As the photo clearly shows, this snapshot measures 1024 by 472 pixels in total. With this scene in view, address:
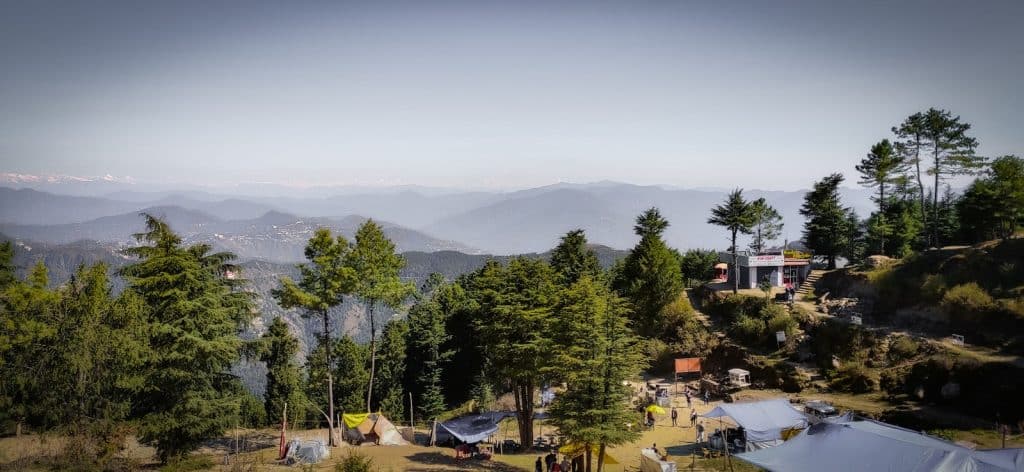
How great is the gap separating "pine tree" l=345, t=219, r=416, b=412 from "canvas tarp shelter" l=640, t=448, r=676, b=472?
14285 mm

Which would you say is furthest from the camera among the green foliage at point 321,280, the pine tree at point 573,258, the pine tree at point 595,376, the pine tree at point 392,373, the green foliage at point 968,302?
the pine tree at point 573,258

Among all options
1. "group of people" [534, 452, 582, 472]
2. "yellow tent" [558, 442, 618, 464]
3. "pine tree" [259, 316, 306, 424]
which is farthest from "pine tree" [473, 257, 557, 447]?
"pine tree" [259, 316, 306, 424]

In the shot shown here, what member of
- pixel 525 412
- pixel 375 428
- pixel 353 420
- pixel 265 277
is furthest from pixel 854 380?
pixel 265 277

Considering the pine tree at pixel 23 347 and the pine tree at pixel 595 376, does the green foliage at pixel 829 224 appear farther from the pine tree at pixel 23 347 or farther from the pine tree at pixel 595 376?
the pine tree at pixel 23 347

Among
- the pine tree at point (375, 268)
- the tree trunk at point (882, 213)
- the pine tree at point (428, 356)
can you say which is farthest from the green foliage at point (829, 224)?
the pine tree at point (375, 268)

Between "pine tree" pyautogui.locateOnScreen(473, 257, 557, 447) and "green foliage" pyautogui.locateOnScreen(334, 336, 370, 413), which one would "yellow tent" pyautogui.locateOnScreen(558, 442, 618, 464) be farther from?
"green foliage" pyautogui.locateOnScreen(334, 336, 370, 413)

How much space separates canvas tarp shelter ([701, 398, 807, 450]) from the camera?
22.9 metres

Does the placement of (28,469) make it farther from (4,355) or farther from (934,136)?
(934,136)

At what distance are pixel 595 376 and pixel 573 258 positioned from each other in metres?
25.4

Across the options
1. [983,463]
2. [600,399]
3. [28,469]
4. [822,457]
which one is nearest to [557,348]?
[600,399]

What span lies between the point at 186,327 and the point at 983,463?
2552cm

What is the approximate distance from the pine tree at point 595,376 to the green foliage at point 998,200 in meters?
30.9

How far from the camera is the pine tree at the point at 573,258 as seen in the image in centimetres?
4362

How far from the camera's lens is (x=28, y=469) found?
17.9 m
